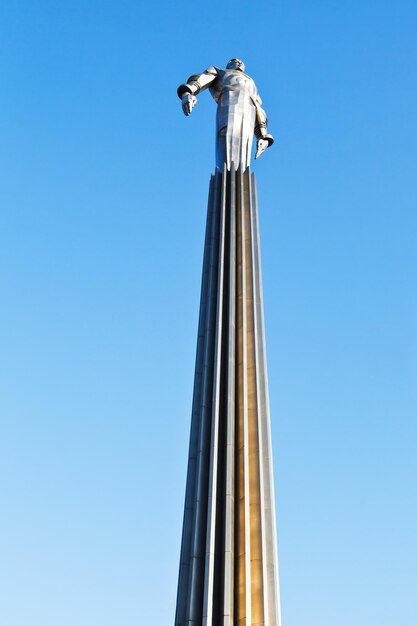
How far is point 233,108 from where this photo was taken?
22547mm

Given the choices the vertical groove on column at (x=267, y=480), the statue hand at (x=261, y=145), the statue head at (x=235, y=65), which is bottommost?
the vertical groove on column at (x=267, y=480)

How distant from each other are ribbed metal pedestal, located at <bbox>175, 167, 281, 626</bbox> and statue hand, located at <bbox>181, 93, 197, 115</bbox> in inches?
157

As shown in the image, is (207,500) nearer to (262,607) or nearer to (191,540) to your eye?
(191,540)

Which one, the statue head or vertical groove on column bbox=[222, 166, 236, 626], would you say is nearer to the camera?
vertical groove on column bbox=[222, 166, 236, 626]

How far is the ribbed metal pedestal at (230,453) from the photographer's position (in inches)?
535

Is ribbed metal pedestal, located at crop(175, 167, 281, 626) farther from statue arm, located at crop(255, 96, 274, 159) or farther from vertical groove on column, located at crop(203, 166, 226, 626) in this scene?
statue arm, located at crop(255, 96, 274, 159)

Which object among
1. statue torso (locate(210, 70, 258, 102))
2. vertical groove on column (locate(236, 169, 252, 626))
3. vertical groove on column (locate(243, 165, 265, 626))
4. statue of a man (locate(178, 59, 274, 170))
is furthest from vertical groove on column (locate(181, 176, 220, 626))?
statue torso (locate(210, 70, 258, 102))

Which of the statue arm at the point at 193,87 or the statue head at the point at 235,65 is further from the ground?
the statue head at the point at 235,65

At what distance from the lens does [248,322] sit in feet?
57.5

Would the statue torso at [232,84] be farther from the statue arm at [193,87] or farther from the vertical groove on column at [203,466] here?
the vertical groove on column at [203,466]

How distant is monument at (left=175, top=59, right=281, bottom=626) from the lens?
13.6 m

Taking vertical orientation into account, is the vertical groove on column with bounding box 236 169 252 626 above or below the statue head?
below

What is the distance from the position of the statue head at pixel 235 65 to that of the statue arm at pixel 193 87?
40.6 inches

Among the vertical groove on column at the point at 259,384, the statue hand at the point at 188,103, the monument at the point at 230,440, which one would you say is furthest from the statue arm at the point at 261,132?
the vertical groove on column at the point at 259,384
